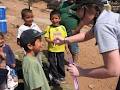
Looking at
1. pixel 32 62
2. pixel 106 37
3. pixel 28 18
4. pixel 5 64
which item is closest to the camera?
pixel 106 37

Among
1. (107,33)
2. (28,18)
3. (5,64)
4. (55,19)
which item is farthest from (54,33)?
(107,33)

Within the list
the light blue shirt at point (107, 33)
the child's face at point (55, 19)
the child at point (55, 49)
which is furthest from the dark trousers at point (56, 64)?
the light blue shirt at point (107, 33)

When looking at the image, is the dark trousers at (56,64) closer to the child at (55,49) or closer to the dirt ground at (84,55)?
the child at (55,49)

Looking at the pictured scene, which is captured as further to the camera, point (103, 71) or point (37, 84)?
point (37, 84)

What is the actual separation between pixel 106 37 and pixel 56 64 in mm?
3273

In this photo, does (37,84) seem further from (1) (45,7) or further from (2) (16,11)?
(1) (45,7)

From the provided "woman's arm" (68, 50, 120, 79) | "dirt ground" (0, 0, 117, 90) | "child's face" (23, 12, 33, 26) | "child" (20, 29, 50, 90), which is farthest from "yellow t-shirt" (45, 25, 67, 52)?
"woman's arm" (68, 50, 120, 79)

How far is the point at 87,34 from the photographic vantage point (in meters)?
Answer: 4.02

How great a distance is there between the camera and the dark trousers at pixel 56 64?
20.8ft

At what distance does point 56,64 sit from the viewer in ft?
21.1

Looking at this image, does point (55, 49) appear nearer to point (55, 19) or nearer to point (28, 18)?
point (55, 19)

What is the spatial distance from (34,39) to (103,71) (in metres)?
1.45

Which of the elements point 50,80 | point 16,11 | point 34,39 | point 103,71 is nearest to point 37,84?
point 34,39

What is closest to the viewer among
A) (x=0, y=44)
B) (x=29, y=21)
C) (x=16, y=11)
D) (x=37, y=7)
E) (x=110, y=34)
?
(x=110, y=34)
